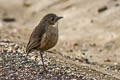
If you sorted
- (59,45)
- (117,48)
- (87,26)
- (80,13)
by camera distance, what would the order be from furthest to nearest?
(80,13)
(87,26)
(59,45)
(117,48)

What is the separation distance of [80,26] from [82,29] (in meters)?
0.28

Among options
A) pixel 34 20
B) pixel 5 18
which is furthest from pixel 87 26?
pixel 5 18

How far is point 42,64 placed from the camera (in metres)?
10.6

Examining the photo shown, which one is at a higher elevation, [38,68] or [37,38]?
[37,38]

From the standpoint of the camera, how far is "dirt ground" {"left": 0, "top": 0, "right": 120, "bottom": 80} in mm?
13500

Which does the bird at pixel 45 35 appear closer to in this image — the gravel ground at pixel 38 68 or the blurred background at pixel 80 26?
the gravel ground at pixel 38 68

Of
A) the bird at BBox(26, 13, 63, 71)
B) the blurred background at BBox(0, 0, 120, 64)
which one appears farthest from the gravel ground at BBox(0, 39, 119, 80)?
the blurred background at BBox(0, 0, 120, 64)

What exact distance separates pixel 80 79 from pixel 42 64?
4.06 ft

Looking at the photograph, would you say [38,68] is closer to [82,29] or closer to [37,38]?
[37,38]

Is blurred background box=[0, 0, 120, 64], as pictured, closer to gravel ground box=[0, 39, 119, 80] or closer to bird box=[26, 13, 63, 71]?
gravel ground box=[0, 39, 119, 80]

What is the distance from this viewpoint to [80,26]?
57.1ft

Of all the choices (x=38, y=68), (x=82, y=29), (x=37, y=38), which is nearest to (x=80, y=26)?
→ (x=82, y=29)

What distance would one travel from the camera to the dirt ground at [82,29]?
1350cm

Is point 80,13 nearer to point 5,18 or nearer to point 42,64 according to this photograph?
point 5,18
